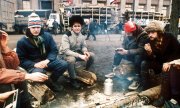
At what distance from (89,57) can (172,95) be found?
2.58 m

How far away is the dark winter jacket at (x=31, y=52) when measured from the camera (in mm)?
5027

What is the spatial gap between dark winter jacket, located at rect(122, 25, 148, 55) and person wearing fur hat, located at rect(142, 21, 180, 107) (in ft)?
1.34

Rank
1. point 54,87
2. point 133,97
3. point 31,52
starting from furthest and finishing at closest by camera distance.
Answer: point 54,87 < point 31,52 < point 133,97

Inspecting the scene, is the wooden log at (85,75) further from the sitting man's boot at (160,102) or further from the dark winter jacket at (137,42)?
the sitting man's boot at (160,102)

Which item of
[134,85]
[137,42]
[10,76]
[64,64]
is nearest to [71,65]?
[64,64]

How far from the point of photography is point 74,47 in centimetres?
609

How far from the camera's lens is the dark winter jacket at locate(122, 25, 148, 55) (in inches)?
215

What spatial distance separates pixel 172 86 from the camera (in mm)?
3910

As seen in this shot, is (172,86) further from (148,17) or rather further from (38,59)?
(148,17)

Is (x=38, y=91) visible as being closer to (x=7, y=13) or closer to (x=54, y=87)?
(x=54, y=87)

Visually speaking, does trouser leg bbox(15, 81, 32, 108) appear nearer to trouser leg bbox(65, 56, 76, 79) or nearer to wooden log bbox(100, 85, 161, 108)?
wooden log bbox(100, 85, 161, 108)

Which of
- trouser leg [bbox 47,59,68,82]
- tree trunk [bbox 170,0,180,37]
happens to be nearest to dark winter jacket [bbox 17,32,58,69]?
trouser leg [bbox 47,59,68,82]

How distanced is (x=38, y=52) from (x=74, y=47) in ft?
3.75

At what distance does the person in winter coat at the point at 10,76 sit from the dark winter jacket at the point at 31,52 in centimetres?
151
